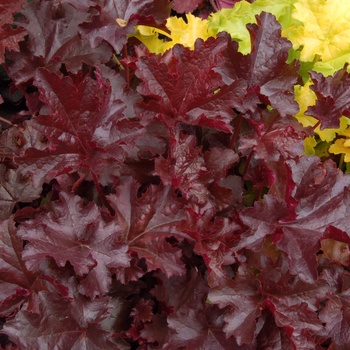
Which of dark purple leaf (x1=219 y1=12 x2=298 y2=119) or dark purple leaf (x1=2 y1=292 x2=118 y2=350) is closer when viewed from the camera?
dark purple leaf (x1=2 y1=292 x2=118 y2=350)

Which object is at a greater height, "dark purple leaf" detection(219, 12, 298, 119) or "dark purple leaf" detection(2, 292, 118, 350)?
"dark purple leaf" detection(219, 12, 298, 119)

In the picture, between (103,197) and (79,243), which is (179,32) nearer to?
(103,197)

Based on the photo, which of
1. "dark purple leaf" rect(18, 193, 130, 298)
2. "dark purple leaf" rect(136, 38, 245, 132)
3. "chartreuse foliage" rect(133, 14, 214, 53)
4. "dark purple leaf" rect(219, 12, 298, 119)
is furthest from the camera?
"chartreuse foliage" rect(133, 14, 214, 53)

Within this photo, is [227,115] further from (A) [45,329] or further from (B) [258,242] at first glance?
(A) [45,329]

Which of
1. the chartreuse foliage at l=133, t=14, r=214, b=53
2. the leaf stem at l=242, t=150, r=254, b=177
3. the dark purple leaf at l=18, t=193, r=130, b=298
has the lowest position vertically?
the leaf stem at l=242, t=150, r=254, b=177

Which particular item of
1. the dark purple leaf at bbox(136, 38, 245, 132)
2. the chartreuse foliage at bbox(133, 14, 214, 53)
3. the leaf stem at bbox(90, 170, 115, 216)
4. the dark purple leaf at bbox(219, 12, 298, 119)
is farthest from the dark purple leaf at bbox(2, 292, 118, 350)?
the chartreuse foliage at bbox(133, 14, 214, 53)

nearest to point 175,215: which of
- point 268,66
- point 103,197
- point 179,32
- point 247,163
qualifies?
point 103,197

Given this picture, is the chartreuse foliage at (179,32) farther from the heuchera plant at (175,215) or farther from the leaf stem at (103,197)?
the leaf stem at (103,197)

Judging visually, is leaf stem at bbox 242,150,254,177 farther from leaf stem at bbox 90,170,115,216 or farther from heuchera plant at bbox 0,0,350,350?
leaf stem at bbox 90,170,115,216

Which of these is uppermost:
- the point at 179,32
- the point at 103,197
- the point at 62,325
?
the point at 179,32

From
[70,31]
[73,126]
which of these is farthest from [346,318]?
[70,31]
